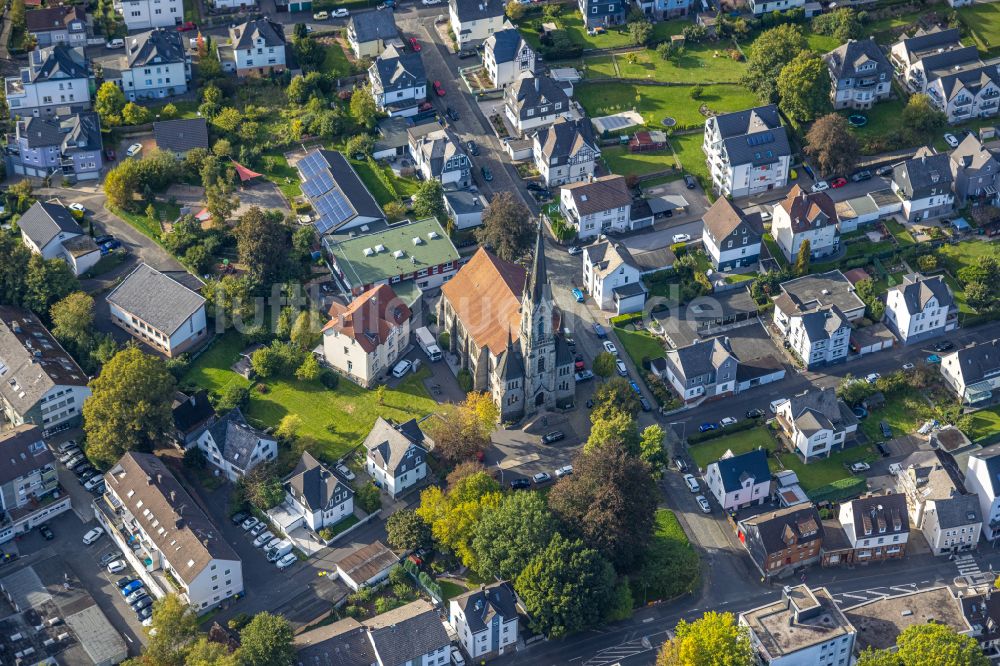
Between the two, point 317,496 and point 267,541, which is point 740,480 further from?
point 267,541

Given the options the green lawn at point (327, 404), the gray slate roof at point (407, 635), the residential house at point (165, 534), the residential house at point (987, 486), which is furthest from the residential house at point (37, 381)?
the residential house at point (987, 486)

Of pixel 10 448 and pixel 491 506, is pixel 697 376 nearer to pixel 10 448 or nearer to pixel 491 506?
pixel 491 506

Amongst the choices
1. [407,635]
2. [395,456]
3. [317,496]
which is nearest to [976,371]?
[395,456]

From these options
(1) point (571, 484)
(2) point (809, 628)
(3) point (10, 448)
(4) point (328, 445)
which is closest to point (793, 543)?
(2) point (809, 628)

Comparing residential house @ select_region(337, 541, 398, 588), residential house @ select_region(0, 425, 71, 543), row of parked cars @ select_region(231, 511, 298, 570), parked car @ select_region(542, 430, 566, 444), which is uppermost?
residential house @ select_region(0, 425, 71, 543)

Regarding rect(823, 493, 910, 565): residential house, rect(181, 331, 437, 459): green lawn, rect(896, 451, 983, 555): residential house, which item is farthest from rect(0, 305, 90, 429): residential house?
rect(896, 451, 983, 555): residential house

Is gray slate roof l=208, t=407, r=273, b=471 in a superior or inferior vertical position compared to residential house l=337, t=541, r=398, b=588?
superior

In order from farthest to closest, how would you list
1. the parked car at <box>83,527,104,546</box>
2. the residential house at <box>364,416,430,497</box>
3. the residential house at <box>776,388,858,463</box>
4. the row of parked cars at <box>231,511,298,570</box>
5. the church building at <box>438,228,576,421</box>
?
the residential house at <box>776,388,858,463</box>
the church building at <box>438,228,576,421</box>
the residential house at <box>364,416,430,497</box>
the parked car at <box>83,527,104,546</box>
the row of parked cars at <box>231,511,298,570</box>

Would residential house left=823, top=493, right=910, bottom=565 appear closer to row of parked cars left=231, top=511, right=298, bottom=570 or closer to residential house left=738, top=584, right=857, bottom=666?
residential house left=738, top=584, right=857, bottom=666


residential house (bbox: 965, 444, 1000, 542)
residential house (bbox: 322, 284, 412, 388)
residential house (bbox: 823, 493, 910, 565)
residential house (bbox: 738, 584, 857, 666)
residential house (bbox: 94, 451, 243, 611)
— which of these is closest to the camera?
residential house (bbox: 738, 584, 857, 666)
